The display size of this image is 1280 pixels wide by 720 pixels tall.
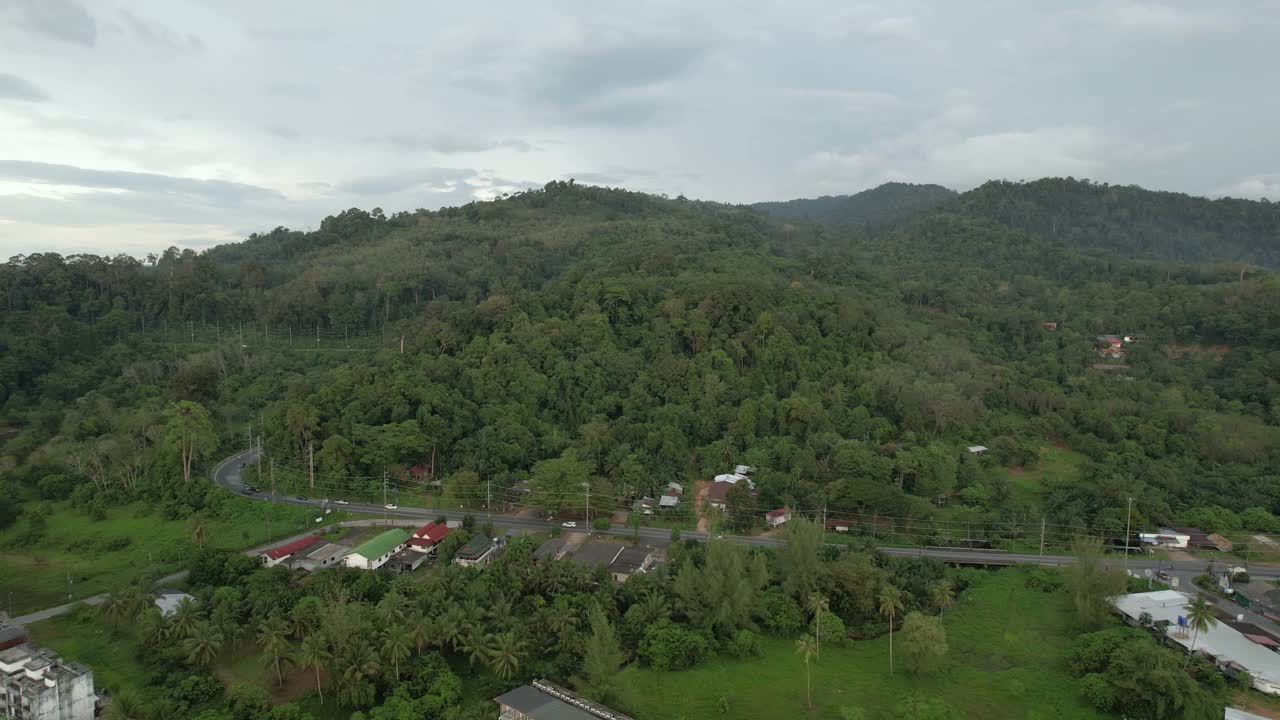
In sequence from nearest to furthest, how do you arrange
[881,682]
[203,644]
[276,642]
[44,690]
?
[44,690], [276,642], [203,644], [881,682]

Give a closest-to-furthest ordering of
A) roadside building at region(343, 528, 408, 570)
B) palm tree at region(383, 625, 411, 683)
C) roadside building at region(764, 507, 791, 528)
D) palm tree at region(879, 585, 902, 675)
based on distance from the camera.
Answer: palm tree at region(383, 625, 411, 683)
palm tree at region(879, 585, 902, 675)
roadside building at region(343, 528, 408, 570)
roadside building at region(764, 507, 791, 528)

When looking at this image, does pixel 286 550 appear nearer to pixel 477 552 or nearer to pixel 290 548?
pixel 290 548

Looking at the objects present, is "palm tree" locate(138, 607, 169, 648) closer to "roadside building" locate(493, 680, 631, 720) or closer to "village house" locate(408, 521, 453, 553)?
"village house" locate(408, 521, 453, 553)

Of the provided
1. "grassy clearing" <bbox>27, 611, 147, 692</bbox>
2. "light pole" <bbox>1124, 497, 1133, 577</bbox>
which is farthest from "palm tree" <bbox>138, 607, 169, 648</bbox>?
"light pole" <bbox>1124, 497, 1133, 577</bbox>

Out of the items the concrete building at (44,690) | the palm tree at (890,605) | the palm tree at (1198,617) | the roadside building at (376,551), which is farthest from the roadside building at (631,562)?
the palm tree at (1198,617)

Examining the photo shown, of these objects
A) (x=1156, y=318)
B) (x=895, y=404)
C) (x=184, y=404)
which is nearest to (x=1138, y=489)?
(x=895, y=404)

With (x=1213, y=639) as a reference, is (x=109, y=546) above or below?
above

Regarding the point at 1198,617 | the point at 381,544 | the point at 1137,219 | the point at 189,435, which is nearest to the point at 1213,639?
the point at 1198,617
